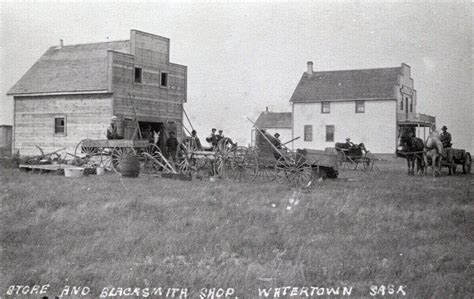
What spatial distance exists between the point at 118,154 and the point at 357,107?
87.8 ft

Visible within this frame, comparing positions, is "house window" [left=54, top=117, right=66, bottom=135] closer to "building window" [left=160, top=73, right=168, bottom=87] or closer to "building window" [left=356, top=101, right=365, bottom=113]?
"building window" [left=160, top=73, right=168, bottom=87]

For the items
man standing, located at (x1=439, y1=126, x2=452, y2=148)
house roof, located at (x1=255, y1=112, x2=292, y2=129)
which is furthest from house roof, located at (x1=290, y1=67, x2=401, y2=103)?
man standing, located at (x1=439, y1=126, x2=452, y2=148)

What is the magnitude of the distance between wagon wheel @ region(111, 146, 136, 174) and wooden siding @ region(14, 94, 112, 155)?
551cm

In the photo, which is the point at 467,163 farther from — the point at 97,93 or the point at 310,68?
the point at 310,68

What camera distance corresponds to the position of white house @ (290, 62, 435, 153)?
3869 cm

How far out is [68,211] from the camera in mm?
9273

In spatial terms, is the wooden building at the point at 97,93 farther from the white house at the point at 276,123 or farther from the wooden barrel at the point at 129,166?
the white house at the point at 276,123

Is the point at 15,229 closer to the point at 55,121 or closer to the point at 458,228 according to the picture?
the point at 458,228

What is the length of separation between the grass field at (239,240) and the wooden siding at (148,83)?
40.3 feet

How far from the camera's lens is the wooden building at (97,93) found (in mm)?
23391

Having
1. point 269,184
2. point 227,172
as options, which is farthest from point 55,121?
point 269,184

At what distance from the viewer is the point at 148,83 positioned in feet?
81.3

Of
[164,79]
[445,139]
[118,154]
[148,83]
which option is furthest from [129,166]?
[445,139]

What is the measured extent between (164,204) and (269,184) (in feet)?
14.6
